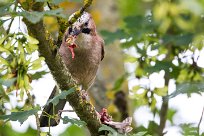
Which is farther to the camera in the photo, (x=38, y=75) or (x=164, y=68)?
(x=164, y=68)

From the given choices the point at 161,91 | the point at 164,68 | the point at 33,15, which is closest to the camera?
the point at 33,15

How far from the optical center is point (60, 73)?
309 cm

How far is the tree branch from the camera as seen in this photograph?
2791 millimetres

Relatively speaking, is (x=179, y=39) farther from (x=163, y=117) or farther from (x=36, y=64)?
(x=163, y=117)

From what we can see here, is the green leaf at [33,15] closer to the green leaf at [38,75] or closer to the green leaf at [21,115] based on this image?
the green leaf at [21,115]

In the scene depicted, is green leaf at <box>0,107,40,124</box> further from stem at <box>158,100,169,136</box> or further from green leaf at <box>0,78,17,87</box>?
stem at <box>158,100,169,136</box>

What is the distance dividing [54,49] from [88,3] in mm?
276

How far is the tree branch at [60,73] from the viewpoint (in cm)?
279

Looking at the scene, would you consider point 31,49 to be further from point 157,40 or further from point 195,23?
point 157,40

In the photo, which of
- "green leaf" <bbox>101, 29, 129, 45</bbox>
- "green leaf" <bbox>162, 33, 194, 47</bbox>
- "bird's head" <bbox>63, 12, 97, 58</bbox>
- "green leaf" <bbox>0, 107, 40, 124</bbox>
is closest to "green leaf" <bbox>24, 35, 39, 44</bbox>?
"green leaf" <bbox>0, 107, 40, 124</bbox>

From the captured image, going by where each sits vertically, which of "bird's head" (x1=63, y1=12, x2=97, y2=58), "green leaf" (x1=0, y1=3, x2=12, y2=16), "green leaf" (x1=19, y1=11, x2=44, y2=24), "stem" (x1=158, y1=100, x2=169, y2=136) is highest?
"green leaf" (x1=0, y1=3, x2=12, y2=16)

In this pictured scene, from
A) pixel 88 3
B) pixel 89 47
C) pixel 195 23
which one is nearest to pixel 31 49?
pixel 88 3

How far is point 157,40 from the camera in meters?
4.01

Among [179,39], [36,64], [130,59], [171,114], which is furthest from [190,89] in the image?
[171,114]
